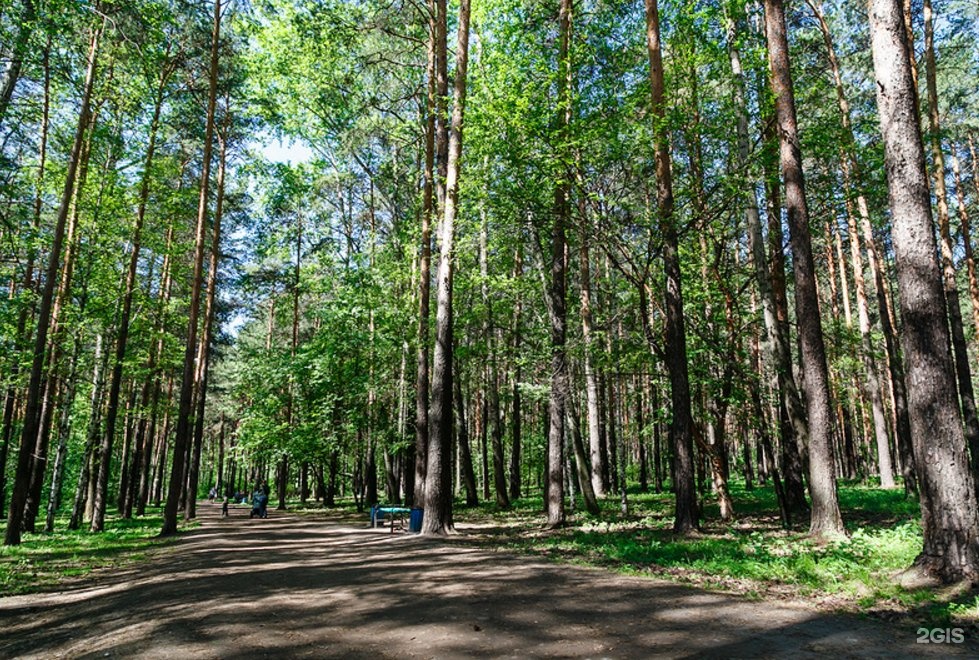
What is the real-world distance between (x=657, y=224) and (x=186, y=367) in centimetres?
1248

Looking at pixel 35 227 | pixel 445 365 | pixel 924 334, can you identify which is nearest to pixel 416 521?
pixel 445 365

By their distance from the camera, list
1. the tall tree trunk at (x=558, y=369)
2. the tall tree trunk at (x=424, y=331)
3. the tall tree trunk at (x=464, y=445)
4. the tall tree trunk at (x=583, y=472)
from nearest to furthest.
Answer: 1. the tall tree trunk at (x=558, y=369)
2. the tall tree trunk at (x=424, y=331)
3. the tall tree trunk at (x=583, y=472)
4. the tall tree trunk at (x=464, y=445)

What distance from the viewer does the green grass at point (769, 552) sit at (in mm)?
5547

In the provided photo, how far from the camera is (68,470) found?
3803 centimetres

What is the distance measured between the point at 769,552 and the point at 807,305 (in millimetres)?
4322

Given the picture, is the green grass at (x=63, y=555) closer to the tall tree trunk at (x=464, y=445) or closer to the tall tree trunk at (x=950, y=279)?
the tall tree trunk at (x=464, y=445)

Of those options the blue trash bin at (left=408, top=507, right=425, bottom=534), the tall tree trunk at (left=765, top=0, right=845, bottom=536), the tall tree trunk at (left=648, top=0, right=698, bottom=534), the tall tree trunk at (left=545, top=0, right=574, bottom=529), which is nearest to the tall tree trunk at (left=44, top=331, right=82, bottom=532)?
the blue trash bin at (left=408, top=507, right=425, bottom=534)

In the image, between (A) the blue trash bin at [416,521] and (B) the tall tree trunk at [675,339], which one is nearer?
(B) the tall tree trunk at [675,339]

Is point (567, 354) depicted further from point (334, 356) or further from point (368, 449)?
point (368, 449)

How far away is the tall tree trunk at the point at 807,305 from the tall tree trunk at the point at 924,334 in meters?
3.15

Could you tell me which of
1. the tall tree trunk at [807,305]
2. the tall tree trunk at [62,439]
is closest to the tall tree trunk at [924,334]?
the tall tree trunk at [807,305]

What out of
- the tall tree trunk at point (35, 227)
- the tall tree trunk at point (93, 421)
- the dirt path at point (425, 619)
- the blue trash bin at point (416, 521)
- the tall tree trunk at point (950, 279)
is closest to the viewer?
the dirt path at point (425, 619)

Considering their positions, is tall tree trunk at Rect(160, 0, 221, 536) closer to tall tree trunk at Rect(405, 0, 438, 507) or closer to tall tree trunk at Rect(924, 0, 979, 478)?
tall tree trunk at Rect(405, 0, 438, 507)

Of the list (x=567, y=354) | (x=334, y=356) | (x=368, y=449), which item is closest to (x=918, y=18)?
(x=567, y=354)
